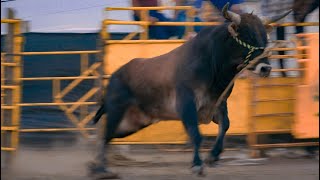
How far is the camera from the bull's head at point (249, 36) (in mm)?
7504

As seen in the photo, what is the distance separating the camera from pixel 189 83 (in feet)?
25.3

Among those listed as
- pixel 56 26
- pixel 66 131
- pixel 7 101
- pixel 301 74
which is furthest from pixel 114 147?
pixel 56 26

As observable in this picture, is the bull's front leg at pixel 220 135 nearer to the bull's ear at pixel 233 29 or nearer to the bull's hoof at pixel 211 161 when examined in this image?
the bull's hoof at pixel 211 161

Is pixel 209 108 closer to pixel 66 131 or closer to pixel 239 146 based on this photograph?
pixel 239 146

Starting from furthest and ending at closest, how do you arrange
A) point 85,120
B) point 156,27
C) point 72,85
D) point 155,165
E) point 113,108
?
1. point 72,85
2. point 156,27
3. point 85,120
4. point 155,165
5. point 113,108

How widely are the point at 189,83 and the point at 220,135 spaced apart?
76cm

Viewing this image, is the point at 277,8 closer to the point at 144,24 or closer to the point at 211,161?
the point at 144,24

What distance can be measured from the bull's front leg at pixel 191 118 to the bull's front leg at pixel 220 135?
423 millimetres

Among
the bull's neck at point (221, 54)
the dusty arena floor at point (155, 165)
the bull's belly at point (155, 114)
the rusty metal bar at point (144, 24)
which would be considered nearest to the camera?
the bull's neck at point (221, 54)

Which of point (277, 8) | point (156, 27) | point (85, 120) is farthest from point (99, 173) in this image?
point (277, 8)

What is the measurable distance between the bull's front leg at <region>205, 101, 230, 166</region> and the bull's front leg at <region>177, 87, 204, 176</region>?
423mm

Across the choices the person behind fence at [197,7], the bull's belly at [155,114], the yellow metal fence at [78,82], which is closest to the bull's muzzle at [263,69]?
the bull's belly at [155,114]

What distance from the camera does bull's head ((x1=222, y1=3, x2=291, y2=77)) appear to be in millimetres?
7504

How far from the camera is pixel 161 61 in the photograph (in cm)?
811
